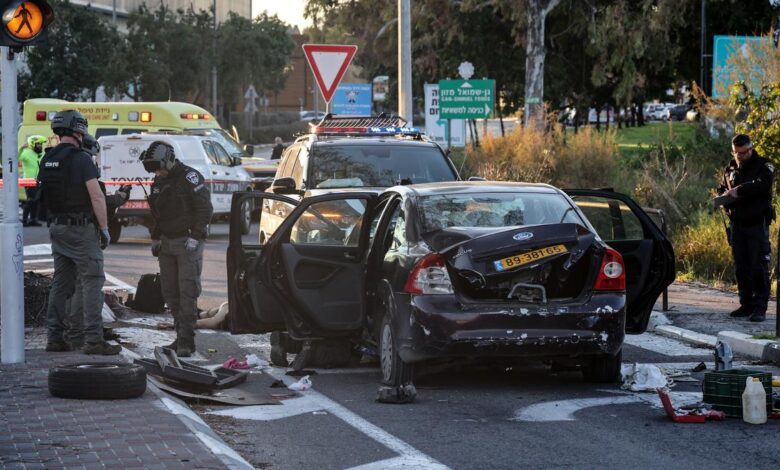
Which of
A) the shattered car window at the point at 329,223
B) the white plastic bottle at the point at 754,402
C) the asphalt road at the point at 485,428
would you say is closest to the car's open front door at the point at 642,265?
the asphalt road at the point at 485,428

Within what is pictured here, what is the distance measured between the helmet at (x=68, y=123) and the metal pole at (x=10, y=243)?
28.6 inches

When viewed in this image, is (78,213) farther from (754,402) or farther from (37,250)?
(37,250)

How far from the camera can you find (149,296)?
1505cm

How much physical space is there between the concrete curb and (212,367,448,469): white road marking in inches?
157

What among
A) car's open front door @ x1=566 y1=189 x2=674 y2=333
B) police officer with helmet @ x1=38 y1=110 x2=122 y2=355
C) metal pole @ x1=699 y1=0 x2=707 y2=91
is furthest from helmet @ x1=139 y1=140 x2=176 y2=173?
metal pole @ x1=699 y1=0 x2=707 y2=91

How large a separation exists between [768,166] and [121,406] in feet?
24.6

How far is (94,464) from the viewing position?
7082mm

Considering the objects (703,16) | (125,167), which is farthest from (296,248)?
(703,16)

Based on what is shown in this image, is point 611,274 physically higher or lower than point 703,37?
lower

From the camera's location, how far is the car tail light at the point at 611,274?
9.94 m

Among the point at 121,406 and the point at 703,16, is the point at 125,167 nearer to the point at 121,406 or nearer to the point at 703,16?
the point at 121,406

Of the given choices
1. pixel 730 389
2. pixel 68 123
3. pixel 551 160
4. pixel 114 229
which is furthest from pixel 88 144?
pixel 551 160

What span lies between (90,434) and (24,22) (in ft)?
11.8

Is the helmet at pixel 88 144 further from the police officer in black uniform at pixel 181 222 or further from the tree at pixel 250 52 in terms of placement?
the tree at pixel 250 52
